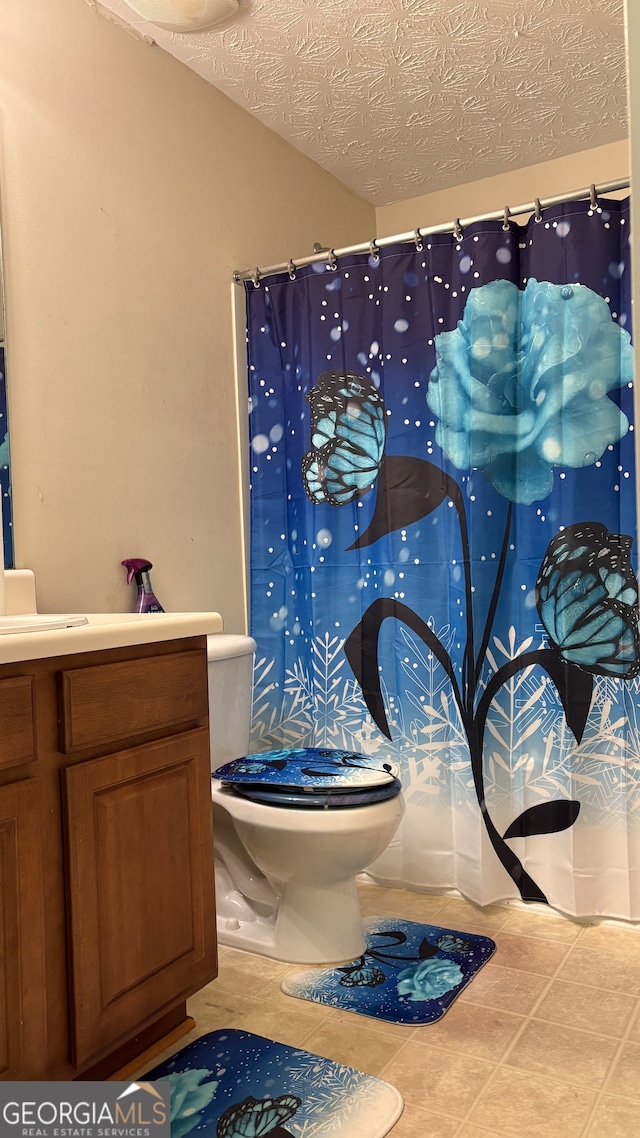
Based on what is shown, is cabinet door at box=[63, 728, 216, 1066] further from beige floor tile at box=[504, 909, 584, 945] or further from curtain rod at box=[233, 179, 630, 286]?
curtain rod at box=[233, 179, 630, 286]

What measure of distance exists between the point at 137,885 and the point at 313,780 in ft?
1.78

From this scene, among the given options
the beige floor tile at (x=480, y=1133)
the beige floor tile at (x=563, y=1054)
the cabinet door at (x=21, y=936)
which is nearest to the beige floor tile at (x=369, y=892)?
the beige floor tile at (x=563, y=1054)

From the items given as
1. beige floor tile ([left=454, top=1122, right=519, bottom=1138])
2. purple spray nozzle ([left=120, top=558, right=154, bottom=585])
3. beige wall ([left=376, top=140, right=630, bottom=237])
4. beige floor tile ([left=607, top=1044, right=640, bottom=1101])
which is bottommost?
beige floor tile ([left=607, top=1044, right=640, bottom=1101])

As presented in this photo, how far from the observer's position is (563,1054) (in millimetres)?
1516

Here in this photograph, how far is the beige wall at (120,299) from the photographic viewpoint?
1.83 metres

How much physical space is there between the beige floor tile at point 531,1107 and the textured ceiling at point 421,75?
7.57ft

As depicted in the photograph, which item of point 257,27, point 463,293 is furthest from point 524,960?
point 257,27

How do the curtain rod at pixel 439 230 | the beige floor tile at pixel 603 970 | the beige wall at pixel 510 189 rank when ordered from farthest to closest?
the beige wall at pixel 510 189, the curtain rod at pixel 439 230, the beige floor tile at pixel 603 970

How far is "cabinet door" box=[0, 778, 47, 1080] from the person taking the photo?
3.74 feet

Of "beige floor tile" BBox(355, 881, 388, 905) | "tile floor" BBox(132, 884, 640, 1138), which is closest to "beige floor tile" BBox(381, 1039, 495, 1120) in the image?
"tile floor" BBox(132, 884, 640, 1138)

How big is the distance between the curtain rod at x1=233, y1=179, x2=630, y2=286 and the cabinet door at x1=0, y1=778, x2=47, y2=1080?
5.50 ft

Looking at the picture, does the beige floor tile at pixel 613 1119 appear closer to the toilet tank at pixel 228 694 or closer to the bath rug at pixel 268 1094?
the bath rug at pixel 268 1094

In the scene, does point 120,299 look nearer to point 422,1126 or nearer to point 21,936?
point 21,936

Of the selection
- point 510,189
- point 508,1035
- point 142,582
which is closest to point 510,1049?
point 508,1035
